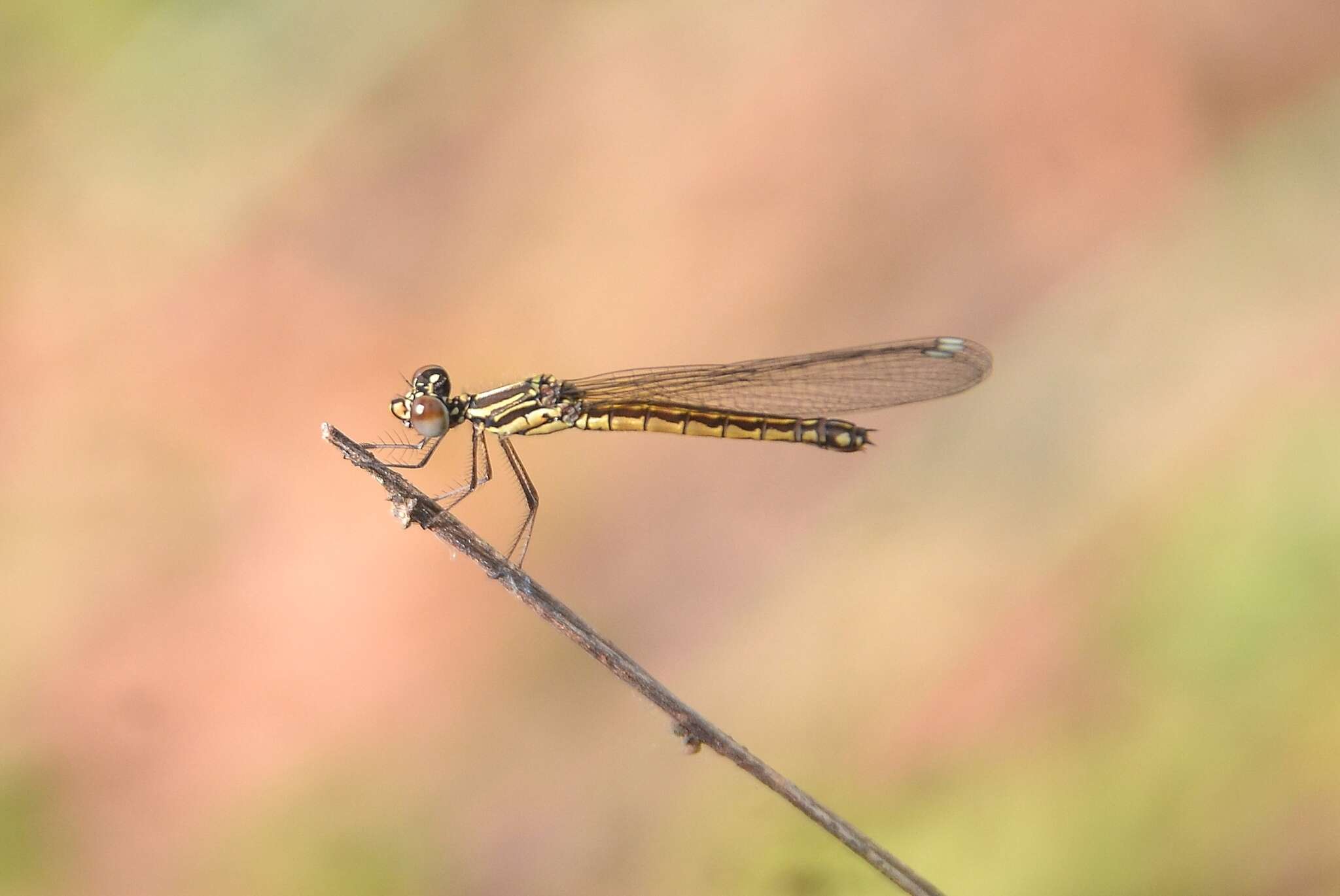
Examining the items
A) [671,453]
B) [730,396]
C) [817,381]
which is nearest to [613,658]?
[730,396]

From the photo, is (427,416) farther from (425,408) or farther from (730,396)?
(730,396)

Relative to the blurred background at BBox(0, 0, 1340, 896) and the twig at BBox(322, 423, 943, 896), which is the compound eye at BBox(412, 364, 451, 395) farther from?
the twig at BBox(322, 423, 943, 896)

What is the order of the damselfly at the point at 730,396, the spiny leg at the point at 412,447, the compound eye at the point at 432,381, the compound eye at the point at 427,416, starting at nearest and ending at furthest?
the spiny leg at the point at 412,447, the compound eye at the point at 427,416, the compound eye at the point at 432,381, the damselfly at the point at 730,396

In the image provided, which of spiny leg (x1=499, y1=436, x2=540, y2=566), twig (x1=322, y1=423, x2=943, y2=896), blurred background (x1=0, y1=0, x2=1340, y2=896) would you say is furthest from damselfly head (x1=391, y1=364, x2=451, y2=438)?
twig (x1=322, y1=423, x2=943, y2=896)

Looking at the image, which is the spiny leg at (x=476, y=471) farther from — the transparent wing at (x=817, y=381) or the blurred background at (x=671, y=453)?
the blurred background at (x=671, y=453)

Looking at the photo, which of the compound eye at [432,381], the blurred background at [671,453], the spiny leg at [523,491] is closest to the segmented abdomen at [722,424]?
the spiny leg at [523,491]

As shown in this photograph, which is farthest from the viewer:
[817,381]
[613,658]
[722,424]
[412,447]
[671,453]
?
[671,453]

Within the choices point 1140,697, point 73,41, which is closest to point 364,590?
point 73,41
